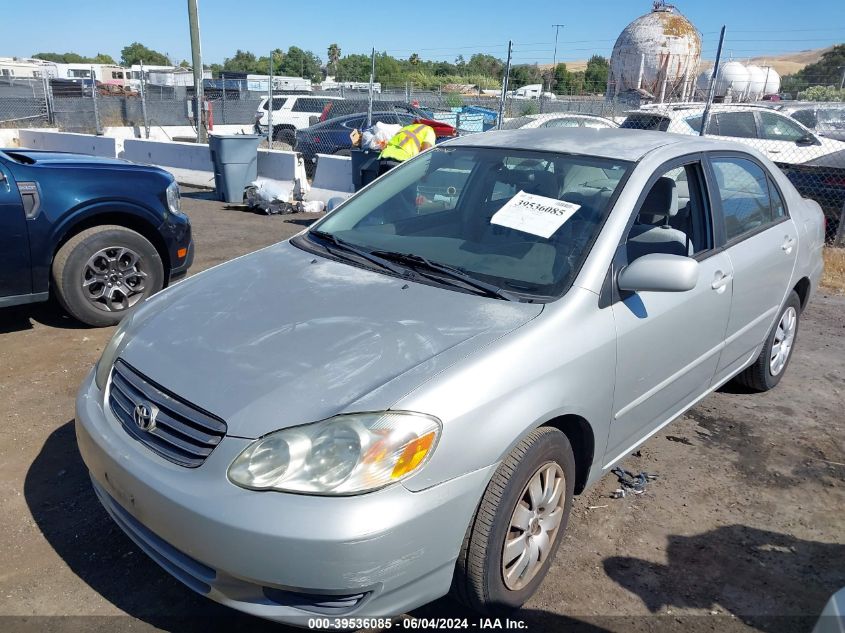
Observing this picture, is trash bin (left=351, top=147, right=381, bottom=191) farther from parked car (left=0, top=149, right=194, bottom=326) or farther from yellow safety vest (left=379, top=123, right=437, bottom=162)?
parked car (left=0, top=149, right=194, bottom=326)

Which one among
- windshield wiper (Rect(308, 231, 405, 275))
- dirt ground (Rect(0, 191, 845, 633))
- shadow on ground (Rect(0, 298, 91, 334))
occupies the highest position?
windshield wiper (Rect(308, 231, 405, 275))

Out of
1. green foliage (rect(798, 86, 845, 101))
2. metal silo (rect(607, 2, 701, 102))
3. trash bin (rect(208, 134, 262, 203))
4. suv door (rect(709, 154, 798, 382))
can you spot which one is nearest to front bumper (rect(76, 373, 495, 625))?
suv door (rect(709, 154, 798, 382))

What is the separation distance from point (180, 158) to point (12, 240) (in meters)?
9.22

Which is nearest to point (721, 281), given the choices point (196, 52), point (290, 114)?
point (196, 52)

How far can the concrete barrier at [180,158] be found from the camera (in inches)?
510

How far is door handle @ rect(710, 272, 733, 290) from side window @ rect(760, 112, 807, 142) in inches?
378

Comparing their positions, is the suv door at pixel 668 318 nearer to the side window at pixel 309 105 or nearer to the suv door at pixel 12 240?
the suv door at pixel 12 240

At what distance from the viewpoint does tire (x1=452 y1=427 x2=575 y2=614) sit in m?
2.25

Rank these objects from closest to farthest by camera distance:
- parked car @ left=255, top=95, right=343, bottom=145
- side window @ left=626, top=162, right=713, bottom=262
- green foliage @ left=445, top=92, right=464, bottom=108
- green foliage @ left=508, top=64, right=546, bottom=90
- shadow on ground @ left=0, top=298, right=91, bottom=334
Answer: side window @ left=626, top=162, right=713, bottom=262
shadow on ground @ left=0, top=298, right=91, bottom=334
parked car @ left=255, top=95, right=343, bottom=145
green foliage @ left=445, top=92, right=464, bottom=108
green foliage @ left=508, top=64, right=546, bottom=90

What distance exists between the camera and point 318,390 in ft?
7.27

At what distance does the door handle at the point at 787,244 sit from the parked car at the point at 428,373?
1.13ft

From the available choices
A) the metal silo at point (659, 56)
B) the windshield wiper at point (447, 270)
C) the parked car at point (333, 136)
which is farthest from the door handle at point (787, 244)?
the metal silo at point (659, 56)

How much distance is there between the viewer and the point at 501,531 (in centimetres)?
231

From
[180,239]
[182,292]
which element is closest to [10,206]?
[180,239]
